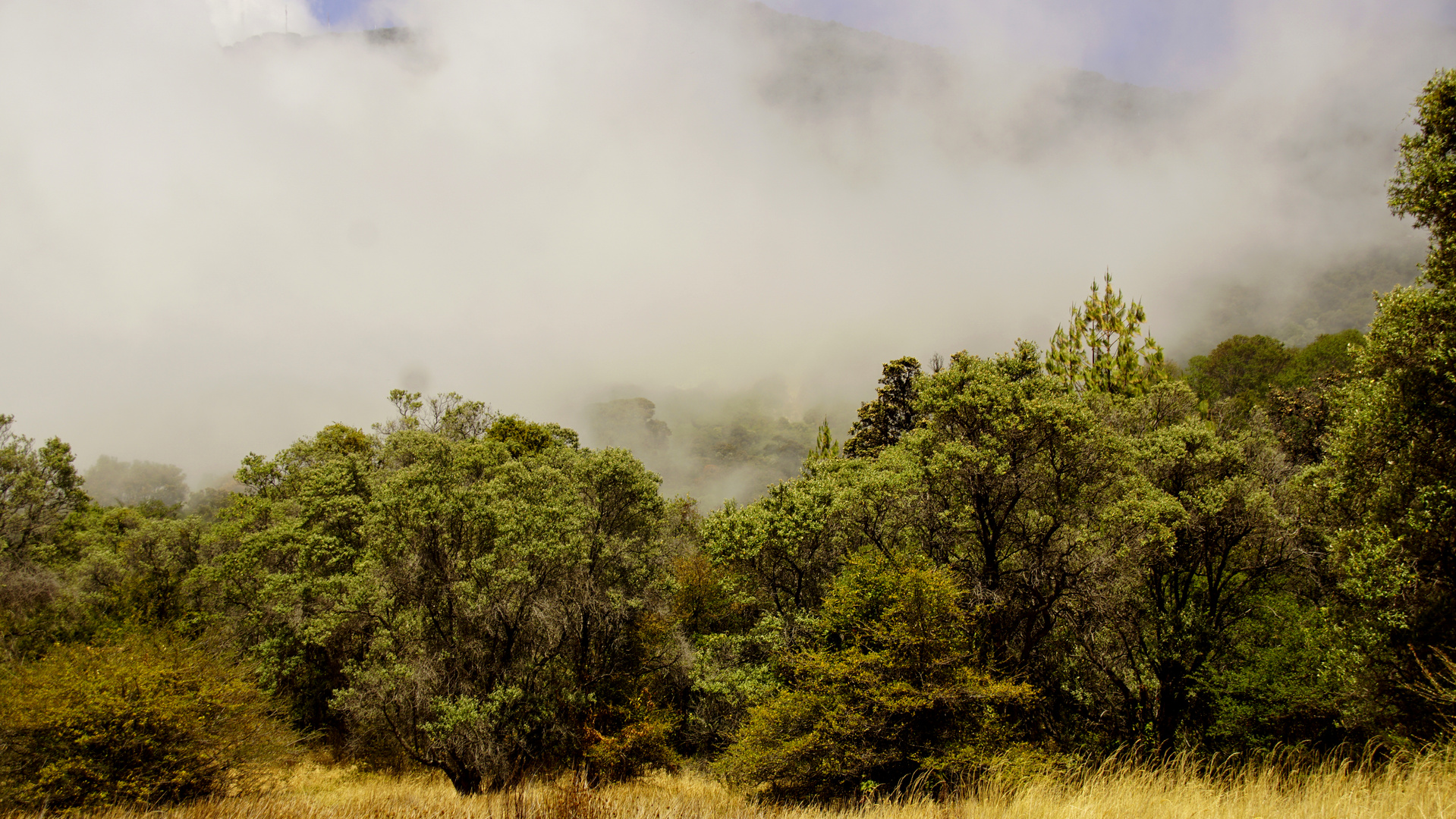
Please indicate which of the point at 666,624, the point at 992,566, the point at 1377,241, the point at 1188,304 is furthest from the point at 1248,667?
the point at 1377,241

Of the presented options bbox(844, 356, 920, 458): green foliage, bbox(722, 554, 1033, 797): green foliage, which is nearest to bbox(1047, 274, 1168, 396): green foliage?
bbox(844, 356, 920, 458): green foliage

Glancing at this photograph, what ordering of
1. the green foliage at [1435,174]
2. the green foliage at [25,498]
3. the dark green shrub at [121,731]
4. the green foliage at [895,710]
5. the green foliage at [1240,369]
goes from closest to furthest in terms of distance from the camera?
the green foliage at [1435,174] → the green foliage at [895,710] → the dark green shrub at [121,731] → the green foliage at [25,498] → the green foliage at [1240,369]

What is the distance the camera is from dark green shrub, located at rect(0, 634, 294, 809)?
14805mm

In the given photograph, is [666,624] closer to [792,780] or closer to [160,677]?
[792,780]

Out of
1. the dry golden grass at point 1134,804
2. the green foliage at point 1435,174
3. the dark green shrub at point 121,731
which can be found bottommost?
the dark green shrub at point 121,731

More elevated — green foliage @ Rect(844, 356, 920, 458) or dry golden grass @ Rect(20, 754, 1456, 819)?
green foliage @ Rect(844, 356, 920, 458)

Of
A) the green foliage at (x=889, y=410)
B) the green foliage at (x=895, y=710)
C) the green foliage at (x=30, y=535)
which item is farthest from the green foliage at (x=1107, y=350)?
the green foliage at (x=30, y=535)

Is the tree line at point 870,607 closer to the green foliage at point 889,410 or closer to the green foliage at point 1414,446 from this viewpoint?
the green foliage at point 1414,446

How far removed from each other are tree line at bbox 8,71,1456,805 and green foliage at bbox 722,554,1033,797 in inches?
3.7

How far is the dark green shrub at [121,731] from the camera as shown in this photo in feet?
Answer: 48.6

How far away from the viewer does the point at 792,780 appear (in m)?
15.3

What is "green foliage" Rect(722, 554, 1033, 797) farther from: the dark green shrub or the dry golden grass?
the dark green shrub

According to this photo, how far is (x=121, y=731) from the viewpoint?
50.5ft

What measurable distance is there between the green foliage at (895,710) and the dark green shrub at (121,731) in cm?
1450
